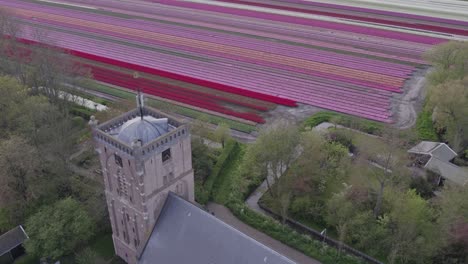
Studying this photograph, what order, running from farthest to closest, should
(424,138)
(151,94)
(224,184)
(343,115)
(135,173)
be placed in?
(151,94) → (343,115) → (424,138) → (224,184) → (135,173)

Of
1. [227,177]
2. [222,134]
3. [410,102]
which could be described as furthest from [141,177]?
[410,102]

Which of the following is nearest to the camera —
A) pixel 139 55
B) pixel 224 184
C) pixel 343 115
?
pixel 224 184

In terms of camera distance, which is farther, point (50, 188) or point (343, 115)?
point (343, 115)

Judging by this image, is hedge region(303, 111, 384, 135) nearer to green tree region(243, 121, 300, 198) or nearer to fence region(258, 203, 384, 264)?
green tree region(243, 121, 300, 198)

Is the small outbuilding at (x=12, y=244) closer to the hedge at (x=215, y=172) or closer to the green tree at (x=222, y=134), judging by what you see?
the hedge at (x=215, y=172)

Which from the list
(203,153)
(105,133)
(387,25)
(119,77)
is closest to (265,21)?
(387,25)

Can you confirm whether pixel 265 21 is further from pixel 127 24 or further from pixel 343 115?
pixel 343 115

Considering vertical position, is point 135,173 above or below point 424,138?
above

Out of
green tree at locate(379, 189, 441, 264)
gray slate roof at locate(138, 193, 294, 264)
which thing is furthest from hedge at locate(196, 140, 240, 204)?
green tree at locate(379, 189, 441, 264)
